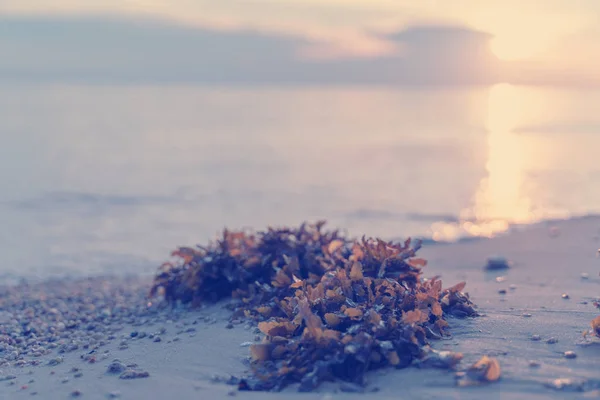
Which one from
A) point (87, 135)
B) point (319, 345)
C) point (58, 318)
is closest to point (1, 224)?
point (58, 318)

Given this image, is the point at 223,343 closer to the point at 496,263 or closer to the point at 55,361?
the point at 55,361

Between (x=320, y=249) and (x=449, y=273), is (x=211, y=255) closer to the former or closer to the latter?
(x=320, y=249)

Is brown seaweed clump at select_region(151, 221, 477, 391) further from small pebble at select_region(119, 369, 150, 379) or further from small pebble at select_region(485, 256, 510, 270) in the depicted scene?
small pebble at select_region(485, 256, 510, 270)

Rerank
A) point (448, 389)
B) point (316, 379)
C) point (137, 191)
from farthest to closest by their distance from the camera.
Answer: point (137, 191), point (316, 379), point (448, 389)

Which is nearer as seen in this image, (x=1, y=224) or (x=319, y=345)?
(x=319, y=345)

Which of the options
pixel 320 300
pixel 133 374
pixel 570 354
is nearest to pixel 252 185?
pixel 320 300

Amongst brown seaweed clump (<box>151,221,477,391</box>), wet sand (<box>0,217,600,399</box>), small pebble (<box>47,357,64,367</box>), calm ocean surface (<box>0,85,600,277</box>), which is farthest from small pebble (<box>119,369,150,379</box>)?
calm ocean surface (<box>0,85,600,277</box>)
